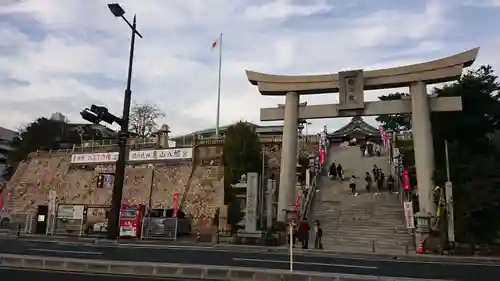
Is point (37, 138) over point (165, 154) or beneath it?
over

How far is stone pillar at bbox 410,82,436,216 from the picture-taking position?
24.7 meters

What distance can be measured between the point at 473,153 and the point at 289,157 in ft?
34.5

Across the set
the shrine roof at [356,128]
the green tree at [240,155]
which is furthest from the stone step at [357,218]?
the shrine roof at [356,128]

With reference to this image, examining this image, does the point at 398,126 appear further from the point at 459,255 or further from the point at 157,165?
the point at 459,255

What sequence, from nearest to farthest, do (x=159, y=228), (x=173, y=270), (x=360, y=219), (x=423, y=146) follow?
(x=173, y=270) < (x=423, y=146) < (x=360, y=219) < (x=159, y=228)

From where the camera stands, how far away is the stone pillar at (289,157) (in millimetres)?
27375

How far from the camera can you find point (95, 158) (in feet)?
166

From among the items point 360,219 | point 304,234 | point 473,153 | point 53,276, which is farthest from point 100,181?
point 53,276

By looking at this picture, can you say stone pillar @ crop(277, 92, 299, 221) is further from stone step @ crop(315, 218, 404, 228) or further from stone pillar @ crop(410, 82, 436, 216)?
stone pillar @ crop(410, 82, 436, 216)

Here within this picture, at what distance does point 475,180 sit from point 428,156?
302 cm

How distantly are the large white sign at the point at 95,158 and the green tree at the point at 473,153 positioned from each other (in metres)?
32.6

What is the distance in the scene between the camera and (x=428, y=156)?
25.3 metres

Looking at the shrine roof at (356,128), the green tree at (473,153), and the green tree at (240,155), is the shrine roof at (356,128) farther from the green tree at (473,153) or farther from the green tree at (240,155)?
the green tree at (473,153)

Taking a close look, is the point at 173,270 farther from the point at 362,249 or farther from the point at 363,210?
the point at 363,210
